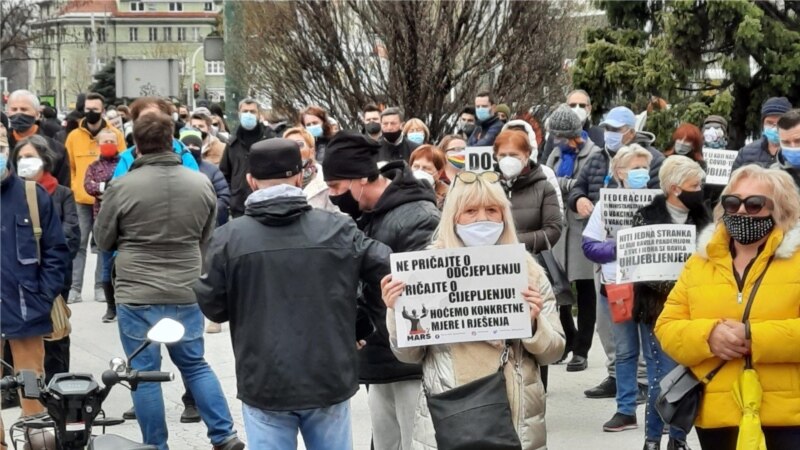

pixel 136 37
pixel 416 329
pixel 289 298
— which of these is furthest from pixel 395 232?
pixel 136 37

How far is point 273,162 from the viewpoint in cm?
576

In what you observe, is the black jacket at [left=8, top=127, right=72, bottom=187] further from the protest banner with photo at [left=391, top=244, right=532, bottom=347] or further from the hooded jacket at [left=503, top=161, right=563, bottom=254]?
the protest banner with photo at [left=391, top=244, right=532, bottom=347]

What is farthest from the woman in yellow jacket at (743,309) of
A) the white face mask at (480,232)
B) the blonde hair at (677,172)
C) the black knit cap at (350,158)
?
the blonde hair at (677,172)

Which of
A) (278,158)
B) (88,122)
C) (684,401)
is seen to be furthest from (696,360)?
(88,122)

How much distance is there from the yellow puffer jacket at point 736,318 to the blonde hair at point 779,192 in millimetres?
52

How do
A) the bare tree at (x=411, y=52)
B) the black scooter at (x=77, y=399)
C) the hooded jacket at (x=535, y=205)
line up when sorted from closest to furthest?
1. the black scooter at (x=77, y=399)
2. the hooded jacket at (x=535, y=205)
3. the bare tree at (x=411, y=52)

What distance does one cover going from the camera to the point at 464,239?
212 inches

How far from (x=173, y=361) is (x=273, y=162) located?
266cm

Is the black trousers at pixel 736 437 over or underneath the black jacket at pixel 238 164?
underneath

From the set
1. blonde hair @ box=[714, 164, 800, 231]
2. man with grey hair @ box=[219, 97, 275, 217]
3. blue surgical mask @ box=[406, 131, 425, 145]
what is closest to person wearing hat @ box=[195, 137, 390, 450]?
blonde hair @ box=[714, 164, 800, 231]

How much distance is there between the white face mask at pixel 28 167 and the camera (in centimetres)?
997

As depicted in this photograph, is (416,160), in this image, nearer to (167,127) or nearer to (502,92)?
(167,127)

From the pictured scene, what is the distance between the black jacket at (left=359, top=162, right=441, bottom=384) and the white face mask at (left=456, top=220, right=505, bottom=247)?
2.80ft

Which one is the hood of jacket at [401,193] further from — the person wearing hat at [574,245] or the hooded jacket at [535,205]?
the person wearing hat at [574,245]
